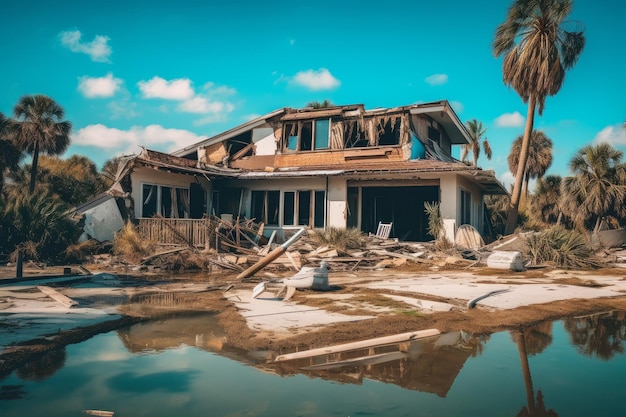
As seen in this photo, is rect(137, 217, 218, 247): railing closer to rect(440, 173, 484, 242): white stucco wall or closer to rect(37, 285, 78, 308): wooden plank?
rect(37, 285, 78, 308): wooden plank

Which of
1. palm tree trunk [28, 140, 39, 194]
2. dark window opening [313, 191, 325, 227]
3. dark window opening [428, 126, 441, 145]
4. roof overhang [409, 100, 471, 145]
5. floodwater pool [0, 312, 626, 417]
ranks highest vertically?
roof overhang [409, 100, 471, 145]

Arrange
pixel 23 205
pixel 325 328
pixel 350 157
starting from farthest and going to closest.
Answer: pixel 350 157 → pixel 23 205 → pixel 325 328

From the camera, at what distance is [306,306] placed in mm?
7754

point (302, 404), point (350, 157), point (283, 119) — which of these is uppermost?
point (283, 119)

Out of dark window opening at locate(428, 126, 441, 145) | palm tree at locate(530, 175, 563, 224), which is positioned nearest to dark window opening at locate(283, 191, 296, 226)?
dark window opening at locate(428, 126, 441, 145)

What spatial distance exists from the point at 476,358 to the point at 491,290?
167 inches

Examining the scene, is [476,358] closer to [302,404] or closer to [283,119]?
[302,404]

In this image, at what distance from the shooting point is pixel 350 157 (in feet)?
63.8

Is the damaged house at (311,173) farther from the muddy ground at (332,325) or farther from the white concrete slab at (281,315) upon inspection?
the white concrete slab at (281,315)

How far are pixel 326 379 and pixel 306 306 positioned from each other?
3334 millimetres

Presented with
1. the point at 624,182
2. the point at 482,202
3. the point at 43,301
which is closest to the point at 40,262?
the point at 43,301

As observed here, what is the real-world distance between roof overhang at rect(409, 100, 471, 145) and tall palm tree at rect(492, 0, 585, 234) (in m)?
3.06

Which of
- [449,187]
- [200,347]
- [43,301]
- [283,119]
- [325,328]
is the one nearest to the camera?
[200,347]

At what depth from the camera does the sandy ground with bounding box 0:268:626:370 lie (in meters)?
5.80
